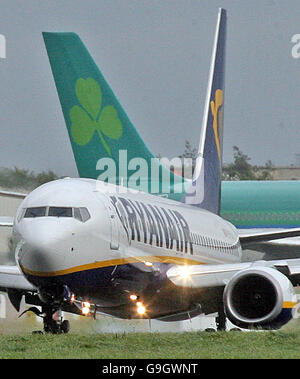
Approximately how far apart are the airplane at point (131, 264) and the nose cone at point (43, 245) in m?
0.02

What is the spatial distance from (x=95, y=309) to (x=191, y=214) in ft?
20.9

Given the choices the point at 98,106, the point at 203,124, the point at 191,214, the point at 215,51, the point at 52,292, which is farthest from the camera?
the point at 98,106

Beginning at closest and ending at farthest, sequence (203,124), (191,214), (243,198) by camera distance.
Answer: (191,214) < (203,124) < (243,198)

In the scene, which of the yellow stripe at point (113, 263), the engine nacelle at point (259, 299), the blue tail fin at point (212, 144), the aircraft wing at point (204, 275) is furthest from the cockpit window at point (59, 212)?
the blue tail fin at point (212, 144)

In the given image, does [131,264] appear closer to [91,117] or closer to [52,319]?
[52,319]

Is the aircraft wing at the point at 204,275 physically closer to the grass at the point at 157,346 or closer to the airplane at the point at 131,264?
the airplane at the point at 131,264

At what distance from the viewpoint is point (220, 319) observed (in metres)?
26.8

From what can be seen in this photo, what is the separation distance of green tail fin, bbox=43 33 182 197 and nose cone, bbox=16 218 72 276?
20.6m

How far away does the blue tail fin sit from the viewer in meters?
33.4

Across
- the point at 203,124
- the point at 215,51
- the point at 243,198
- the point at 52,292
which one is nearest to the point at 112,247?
the point at 52,292

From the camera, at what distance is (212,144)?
118 ft

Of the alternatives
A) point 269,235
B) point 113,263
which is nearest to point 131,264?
point 113,263

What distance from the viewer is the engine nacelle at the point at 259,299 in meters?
22.0
